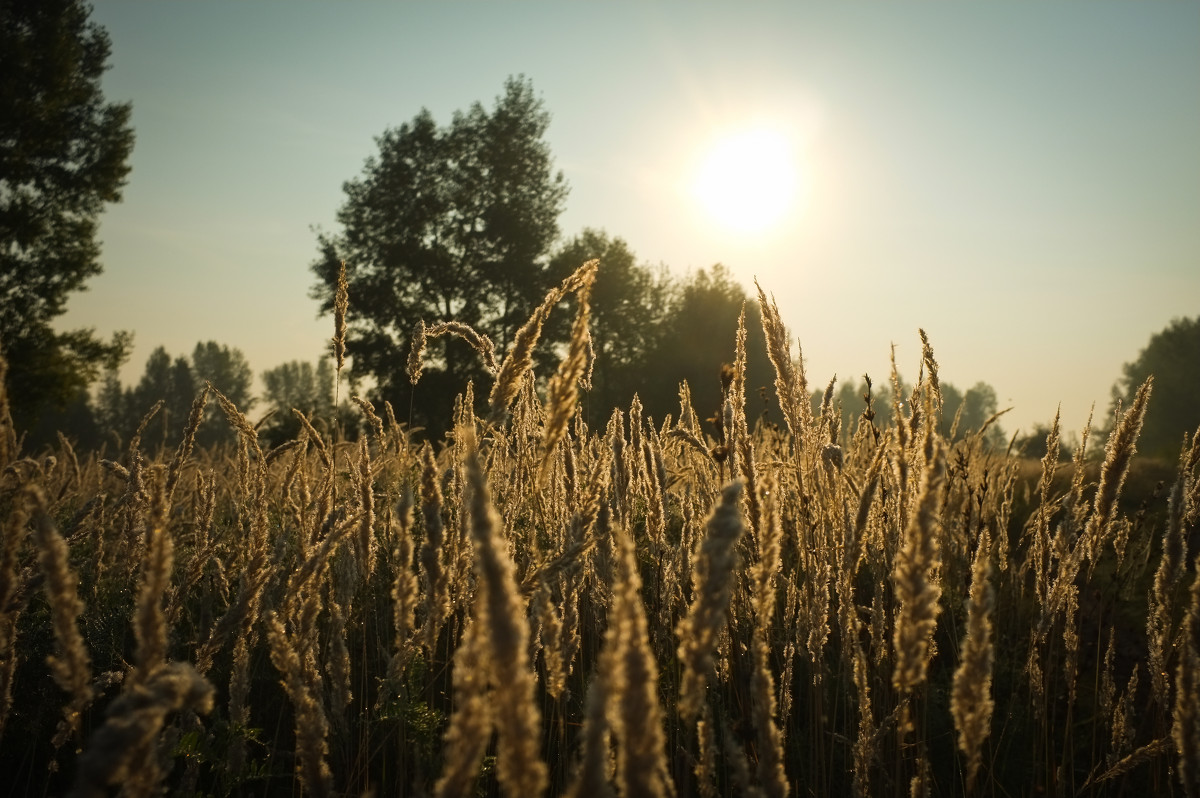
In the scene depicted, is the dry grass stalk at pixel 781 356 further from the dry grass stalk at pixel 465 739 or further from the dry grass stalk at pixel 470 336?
the dry grass stalk at pixel 465 739

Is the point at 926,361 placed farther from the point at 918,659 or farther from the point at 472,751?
the point at 472,751

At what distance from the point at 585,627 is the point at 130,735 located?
7.63 feet

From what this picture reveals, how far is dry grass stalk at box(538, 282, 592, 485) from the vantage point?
116 centimetres

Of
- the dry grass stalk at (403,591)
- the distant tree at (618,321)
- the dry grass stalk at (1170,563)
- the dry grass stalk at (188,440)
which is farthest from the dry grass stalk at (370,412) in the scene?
the distant tree at (618,321)

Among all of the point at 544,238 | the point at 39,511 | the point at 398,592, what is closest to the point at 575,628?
the point at 398,592

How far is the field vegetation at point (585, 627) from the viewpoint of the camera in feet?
2.86

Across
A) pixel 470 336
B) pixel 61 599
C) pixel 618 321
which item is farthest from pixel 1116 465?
pixel 618 321

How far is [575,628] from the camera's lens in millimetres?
1851

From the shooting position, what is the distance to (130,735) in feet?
2.56

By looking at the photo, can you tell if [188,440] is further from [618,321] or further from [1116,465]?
[618,321]

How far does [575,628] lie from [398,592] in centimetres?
67

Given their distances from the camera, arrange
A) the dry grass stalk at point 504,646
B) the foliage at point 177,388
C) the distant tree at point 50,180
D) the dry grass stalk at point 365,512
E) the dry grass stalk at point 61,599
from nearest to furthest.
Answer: the dry grass stalk at point 504,646 < the dry grass stalk at point 61,599 < the dry grass stalk at point 365,512 < the distant tree at point 50,180 < the foliage at point 177,388

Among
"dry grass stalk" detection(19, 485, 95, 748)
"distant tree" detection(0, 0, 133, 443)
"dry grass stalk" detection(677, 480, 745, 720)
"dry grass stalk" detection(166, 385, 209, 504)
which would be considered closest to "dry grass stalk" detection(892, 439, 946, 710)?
"dry grass stalk" detection(677, 480, 745, 720)

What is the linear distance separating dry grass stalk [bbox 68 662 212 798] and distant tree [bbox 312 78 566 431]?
28.1 m
